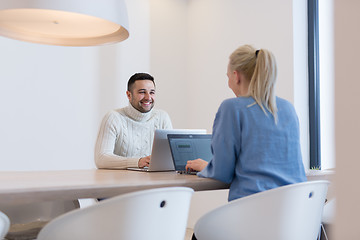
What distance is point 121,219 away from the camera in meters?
1.29

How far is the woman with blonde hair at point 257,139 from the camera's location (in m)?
1.76

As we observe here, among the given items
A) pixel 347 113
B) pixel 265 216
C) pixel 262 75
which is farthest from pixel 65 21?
pixel 347 113

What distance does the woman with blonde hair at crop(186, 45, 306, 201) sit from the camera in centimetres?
176

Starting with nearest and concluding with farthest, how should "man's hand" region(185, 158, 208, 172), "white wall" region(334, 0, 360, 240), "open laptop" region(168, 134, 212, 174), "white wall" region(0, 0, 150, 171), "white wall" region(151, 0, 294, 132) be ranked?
"white wall" region(334, 0, 360, 240) → "man's hand" region(185, 158, 208, 172) → "open laptop" region(168, 134, 212, 174) → "white wall" region(0, 0, 150, 171) → "white wall" region(151, 0, 294, 132)

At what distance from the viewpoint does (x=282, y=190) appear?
4.92 ft

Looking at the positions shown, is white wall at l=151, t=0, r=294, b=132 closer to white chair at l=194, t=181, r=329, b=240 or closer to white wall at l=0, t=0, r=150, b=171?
white wall at l=0, t=0, r=150, b=171

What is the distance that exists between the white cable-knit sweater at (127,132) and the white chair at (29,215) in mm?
462

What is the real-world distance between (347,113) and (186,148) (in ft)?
6.10

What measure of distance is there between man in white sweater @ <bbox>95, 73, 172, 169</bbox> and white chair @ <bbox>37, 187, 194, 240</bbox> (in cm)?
145

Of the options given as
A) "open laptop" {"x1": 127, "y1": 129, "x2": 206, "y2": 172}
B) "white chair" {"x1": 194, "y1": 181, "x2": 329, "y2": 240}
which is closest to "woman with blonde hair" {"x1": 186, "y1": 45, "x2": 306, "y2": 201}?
"white chair" {"x1": 194, "y1": 181, "x2": 329, "y2": 240}

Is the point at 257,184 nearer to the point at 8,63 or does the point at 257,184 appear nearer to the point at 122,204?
the point at 122,204

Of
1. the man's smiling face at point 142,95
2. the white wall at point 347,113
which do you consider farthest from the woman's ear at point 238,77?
the white wall at point 347,113

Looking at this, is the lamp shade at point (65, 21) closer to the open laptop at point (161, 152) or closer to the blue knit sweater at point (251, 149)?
the open laptop at point (161, 152)

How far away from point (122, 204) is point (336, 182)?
0.88 metres
